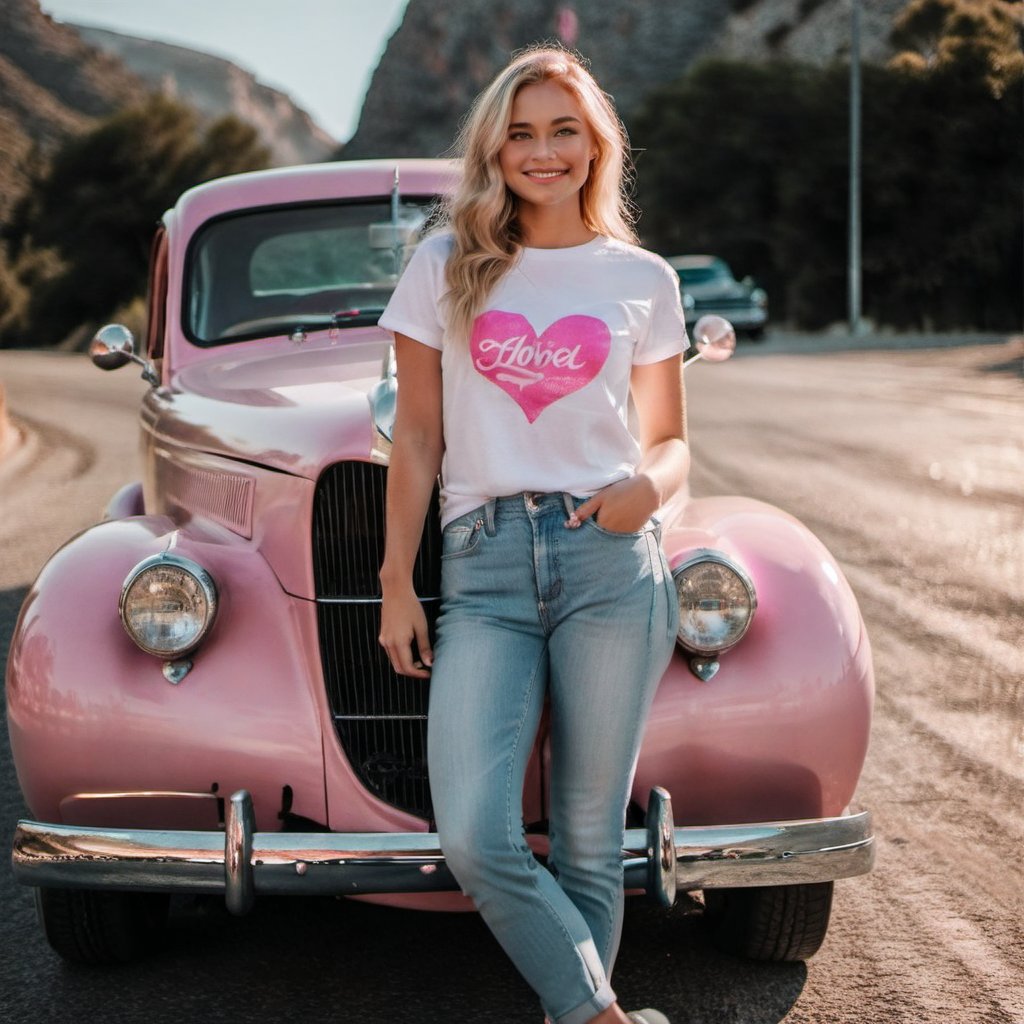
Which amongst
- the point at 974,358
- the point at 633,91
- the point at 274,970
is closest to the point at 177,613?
the point at 274,970

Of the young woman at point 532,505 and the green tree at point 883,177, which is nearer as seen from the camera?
the young woman at point 532,505

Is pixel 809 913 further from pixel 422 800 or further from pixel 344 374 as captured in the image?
pixel 344 374

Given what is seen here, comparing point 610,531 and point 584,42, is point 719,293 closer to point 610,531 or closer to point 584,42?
point 610,531

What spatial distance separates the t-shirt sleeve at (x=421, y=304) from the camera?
9.39 ft

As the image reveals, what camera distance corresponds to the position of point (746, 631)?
3246mm

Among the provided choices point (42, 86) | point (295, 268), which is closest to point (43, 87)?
point (42, 86)

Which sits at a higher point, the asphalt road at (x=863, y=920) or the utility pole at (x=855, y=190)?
the utility pole at (x=855, y=190)

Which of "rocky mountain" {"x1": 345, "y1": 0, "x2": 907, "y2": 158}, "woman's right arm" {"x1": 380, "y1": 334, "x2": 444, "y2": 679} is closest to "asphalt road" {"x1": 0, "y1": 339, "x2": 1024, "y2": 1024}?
"woman's right arm" {"x1": 380, "y1": 334, "x2": 444, "y2": 679}

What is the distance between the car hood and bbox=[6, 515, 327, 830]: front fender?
34 cm

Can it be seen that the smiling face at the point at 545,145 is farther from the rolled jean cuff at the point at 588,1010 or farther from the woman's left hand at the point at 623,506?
the rolled jean cuff at the point at 588,1010

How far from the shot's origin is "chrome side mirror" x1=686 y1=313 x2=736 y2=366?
163 inches

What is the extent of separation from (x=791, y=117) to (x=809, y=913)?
40696 mm

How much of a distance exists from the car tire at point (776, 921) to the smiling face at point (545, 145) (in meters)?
1.58

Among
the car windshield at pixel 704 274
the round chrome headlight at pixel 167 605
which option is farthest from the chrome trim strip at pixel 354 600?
the car windshield at pixel 704 274
